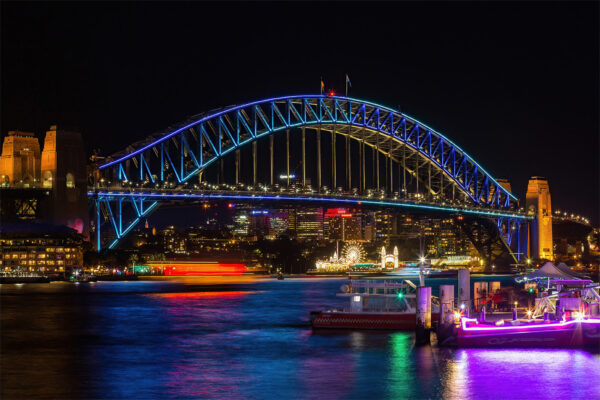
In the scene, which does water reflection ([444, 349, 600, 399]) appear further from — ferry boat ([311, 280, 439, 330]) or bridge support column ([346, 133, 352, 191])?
bridge support column ([346, 133, 352, 191])

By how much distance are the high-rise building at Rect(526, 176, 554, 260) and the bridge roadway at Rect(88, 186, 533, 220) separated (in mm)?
18037

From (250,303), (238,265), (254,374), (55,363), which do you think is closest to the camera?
(254,374)

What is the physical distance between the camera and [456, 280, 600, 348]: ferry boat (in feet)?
107

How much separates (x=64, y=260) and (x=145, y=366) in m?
54.2

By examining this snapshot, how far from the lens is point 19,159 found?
85.9 m

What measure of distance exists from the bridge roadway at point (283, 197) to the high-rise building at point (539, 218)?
18.0m

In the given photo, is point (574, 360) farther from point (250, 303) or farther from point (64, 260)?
point (64, 260)

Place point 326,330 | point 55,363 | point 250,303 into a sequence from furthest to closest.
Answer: point 250,303, point 326,330, point 55,363

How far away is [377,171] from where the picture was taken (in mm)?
101750

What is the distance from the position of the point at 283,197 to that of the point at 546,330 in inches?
2184

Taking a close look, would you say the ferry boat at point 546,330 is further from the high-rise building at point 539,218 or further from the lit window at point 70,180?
the high-rise building at point 539,218

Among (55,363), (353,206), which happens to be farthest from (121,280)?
(55,363)

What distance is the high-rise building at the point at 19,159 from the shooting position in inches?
3351

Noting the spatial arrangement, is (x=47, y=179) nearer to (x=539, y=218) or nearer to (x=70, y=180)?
(x=70, y=180)
